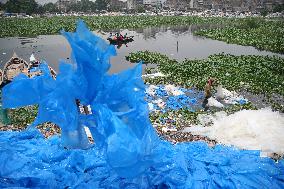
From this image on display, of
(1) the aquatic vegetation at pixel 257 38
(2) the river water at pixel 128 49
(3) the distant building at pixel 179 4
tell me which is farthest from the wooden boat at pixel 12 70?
(3) the distant building at pixel 179 4

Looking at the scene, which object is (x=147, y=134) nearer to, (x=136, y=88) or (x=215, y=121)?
(x=136, y=88)

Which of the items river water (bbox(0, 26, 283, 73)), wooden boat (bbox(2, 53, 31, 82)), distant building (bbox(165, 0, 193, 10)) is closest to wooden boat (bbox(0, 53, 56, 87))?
wooden boat (bbox(2, 53, 31, 82))

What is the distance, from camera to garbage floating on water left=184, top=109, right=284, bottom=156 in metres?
7.11

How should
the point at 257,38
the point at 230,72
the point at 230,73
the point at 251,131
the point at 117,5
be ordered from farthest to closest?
1. the point at 117,5
2. the point at 257,38
3. the point at 230,72
4. the point at 230,73
5. the point at 251,131

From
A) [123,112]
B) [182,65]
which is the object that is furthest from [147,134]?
[182,65]

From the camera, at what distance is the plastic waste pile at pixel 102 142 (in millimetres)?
3391

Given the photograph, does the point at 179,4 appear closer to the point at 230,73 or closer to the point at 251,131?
the point at 230,73

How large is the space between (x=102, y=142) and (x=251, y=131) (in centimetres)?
513

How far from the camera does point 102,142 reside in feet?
11.5

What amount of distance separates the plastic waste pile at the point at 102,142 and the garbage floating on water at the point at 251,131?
2458mm

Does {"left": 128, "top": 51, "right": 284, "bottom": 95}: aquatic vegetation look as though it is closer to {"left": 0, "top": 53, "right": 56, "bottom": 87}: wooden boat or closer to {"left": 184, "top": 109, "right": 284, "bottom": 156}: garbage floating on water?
{"left": 184, "top": 109, "right": 284, "bottom": 156}: garbage floating on water

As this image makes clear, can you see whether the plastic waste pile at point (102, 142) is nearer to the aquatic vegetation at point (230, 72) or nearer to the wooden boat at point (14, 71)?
the wooden boat at point (14, 71)

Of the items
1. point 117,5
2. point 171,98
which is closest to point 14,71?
point 171,98

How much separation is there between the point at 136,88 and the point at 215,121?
5589mm
